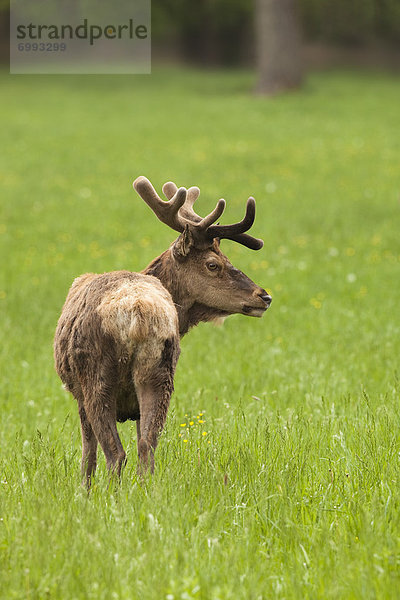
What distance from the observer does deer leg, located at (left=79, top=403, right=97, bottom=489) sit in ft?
15.6

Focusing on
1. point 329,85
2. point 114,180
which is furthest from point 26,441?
point 329,85

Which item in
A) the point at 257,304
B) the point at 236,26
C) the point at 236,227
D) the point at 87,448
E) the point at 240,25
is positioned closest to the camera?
the point at 87,448

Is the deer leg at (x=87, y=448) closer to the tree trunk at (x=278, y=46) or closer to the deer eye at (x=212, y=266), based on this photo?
the deer eye at (x=212, y=266)

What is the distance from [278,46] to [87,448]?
30.5 meters

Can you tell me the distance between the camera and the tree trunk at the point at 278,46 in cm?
3209

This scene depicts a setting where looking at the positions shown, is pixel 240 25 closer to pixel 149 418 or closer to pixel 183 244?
pixel 183 244

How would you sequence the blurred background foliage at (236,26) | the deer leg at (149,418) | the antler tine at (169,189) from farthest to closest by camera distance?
the blurred background foliage at (236,26) → the antler tine at (169,189) → the deer leg at (149,418)

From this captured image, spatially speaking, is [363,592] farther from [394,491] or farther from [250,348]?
[250,348]
